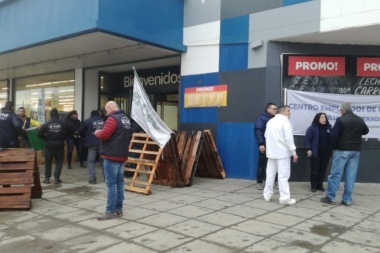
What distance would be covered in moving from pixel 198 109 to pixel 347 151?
3.97 metres

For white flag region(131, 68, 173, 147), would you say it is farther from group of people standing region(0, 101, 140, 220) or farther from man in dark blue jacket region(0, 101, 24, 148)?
man in dark blue jacket region(0, 101, 24, 148)

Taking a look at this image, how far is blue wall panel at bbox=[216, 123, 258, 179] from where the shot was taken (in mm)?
8273

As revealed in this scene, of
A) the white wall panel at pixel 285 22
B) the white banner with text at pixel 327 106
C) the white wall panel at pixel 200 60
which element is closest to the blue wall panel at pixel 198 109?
the white wall panel at pixel 200 60

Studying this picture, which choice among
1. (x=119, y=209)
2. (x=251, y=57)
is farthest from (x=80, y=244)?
(x=251, y=57)

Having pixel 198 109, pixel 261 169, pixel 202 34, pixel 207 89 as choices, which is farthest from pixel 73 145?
pixel 261 169

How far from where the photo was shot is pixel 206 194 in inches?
275

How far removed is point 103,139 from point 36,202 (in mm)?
2225

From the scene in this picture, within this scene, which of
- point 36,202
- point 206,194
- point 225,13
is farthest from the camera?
point 225,13

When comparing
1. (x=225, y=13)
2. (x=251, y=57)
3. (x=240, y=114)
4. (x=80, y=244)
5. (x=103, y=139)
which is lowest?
(x=80, y=244)

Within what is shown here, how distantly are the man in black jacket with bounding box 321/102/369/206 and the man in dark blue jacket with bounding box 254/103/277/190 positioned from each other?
1.40 meters

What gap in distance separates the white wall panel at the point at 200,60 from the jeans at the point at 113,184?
4.33 metres

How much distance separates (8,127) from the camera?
25.0 feet

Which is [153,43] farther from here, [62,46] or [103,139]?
[103,139]

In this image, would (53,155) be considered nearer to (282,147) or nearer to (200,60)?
(200,60)
